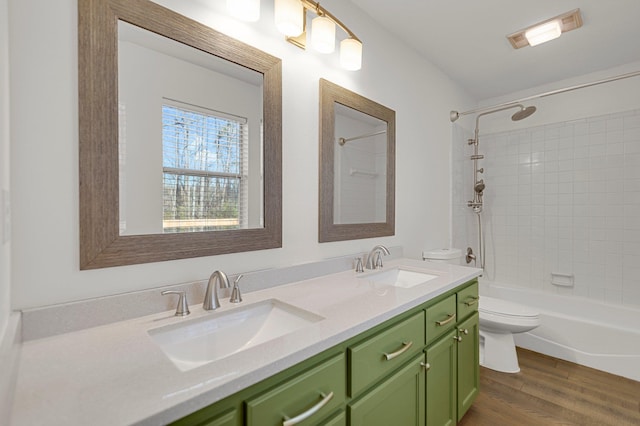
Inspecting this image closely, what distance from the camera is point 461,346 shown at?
4.87 ft

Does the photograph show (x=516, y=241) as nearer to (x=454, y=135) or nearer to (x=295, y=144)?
(x=454, y=135)

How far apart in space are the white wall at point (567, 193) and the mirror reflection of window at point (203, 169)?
2.25 m

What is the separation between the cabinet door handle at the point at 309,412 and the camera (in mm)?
673

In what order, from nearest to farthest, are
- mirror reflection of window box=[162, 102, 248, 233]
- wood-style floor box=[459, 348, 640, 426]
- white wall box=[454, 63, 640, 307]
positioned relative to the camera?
mirror reflection of window box=[162, 102, 248, 233], wood-style floor box=[459, 348, 640, 426], white wall box=[454, 63, 640, 307]

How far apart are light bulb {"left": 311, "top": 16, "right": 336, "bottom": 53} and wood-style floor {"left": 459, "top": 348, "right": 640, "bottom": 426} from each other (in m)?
2.10

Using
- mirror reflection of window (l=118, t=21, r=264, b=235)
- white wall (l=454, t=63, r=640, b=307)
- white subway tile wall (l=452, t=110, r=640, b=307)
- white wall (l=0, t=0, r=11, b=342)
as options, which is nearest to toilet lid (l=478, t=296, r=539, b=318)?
white subway tile wall (l=452, t=110, r=640, b=307)

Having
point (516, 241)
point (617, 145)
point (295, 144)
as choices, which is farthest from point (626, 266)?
point (295, 144)

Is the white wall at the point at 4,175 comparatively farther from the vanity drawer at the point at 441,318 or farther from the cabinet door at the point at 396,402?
the vanity drawer at the point at 441,318

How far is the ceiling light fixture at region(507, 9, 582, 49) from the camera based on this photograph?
1834mm

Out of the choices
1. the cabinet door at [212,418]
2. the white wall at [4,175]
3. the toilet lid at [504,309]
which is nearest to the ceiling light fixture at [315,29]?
the white wall at [4,175]

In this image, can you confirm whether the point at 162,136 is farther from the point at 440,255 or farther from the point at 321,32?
the point at 440,255

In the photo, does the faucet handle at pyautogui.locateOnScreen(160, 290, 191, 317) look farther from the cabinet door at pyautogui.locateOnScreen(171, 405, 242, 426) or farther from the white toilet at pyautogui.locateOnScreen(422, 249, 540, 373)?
the white toilet at pyautogui.locateOnScreen(422, 249, 540, 373)

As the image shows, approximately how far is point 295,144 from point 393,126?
90 centimetres

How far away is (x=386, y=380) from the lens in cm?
100
